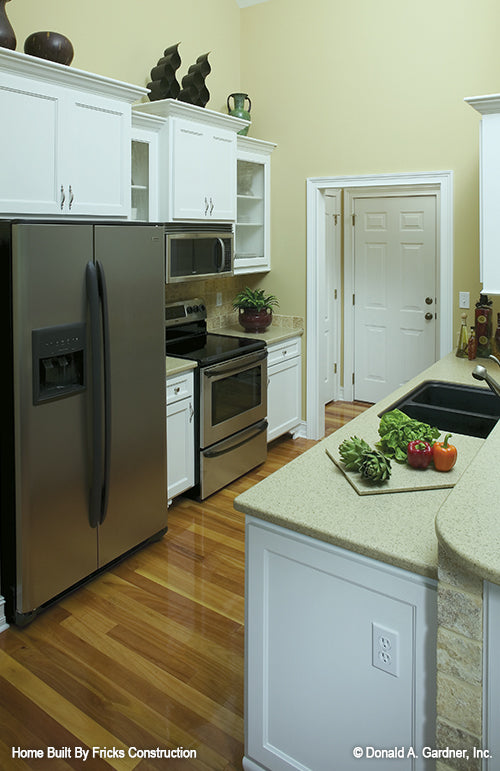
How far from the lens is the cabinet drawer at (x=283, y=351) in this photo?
4270mm

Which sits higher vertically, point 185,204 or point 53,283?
point 185,204

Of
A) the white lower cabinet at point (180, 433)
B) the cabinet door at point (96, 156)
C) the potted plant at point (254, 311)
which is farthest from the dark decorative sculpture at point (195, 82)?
the white lower cabinet at point (180, 433)

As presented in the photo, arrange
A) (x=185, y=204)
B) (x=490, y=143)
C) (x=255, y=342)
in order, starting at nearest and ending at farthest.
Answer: (x=490, y=143) → (x=185, y=204) → (x=255, y=342)

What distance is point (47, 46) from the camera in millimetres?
2570

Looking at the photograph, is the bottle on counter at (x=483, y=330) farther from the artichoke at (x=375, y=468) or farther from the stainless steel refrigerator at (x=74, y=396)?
the artichoke at (x=375, y=468)

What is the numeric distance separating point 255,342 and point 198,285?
707mm

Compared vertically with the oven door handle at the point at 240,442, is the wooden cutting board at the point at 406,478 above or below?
above

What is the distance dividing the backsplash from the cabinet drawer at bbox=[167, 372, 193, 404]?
925 mm

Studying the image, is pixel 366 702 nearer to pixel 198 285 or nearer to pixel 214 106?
pixel 198 285

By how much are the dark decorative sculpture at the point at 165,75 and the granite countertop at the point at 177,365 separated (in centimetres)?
159

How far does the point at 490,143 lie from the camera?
114 inches

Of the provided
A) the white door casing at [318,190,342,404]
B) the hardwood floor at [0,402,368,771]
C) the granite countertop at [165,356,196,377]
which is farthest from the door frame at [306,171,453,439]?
the hardwood floor at [0,402,368,771]

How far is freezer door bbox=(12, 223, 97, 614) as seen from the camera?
2244 mm

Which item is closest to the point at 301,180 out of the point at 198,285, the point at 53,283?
the point at 198,285
